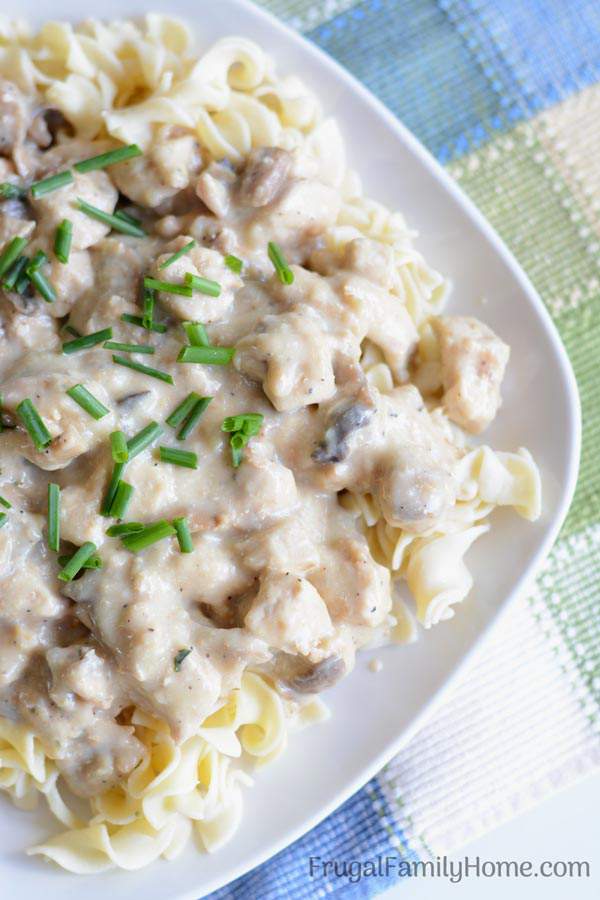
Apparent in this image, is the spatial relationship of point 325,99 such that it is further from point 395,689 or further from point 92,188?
point 395,689

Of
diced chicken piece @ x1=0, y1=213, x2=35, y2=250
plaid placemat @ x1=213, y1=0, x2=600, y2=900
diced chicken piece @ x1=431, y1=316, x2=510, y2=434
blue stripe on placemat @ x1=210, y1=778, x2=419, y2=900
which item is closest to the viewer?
diced chicken piece @ x1=0, y1=213, x2=35, y2=250

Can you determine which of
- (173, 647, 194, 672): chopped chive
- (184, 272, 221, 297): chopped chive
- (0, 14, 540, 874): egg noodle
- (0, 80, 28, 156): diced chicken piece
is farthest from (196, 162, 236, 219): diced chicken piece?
(173, 647, 194, 672): chopped chive

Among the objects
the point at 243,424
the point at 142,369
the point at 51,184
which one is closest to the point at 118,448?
the point at 142,369

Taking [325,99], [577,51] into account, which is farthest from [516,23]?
[325,99]

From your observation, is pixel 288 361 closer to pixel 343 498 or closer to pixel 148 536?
pixel 343 498

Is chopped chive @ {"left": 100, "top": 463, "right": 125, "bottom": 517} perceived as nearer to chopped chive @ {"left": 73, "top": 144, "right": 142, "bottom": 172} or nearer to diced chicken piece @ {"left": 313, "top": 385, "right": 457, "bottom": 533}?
diced chicken piece @ {"left": 313, "top": 385, "right": 457, "bottom": 533}

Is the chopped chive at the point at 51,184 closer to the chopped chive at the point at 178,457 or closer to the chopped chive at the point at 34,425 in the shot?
the chopped chive at the point at 34,425
